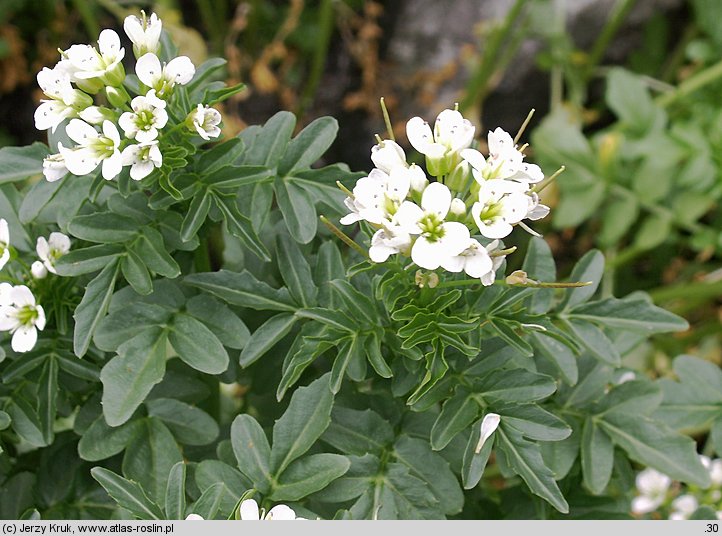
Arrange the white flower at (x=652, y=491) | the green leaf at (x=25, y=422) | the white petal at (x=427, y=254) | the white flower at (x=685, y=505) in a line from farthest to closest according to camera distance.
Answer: the white flower at (x=652, y=491)
the white flower at (x=685, y=505)
the green leaf at (x=25, y=422)
the white petal at (x=427, y=254)

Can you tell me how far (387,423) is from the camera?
4.13 ft

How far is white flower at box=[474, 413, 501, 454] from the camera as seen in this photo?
1.12 metres

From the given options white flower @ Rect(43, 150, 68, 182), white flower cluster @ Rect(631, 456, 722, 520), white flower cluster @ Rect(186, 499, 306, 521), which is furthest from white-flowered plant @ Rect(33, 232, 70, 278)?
white flower cluster @ Rect(631, 456, 722, 520)

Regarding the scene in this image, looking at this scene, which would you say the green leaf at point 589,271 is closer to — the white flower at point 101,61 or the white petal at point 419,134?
the white petal at point 419,134

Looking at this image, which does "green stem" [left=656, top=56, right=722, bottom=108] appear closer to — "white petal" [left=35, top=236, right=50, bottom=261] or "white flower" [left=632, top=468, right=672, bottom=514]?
"white flower" [left=632, top=468, right=672, bottom=514]

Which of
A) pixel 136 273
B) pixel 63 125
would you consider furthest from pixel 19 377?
pixel 63 125

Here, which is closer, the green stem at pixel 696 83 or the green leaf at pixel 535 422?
the green leaf at pixel 535 422

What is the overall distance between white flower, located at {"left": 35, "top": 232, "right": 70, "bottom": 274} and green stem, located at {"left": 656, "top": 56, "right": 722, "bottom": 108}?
1899 mm

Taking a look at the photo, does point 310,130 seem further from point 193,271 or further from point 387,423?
point 387,423

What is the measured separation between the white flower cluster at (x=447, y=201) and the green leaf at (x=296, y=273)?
209mm

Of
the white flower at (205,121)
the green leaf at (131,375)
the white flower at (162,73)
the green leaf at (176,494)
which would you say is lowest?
the green leaf at (176,494)

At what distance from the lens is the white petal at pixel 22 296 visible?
1148 millimetres

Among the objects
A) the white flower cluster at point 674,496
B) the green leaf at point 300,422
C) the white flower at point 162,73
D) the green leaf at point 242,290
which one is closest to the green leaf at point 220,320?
the green leaf at point 242,290

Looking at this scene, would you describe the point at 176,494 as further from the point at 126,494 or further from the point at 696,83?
the point at 696,83
